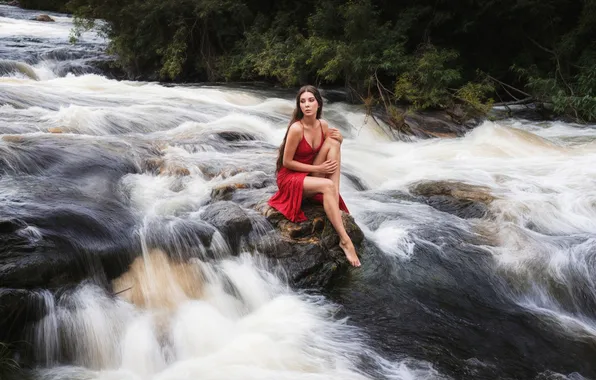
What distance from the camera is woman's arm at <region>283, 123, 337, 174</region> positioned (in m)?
4.60

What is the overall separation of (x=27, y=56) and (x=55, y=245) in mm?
11845

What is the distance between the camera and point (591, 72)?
10883mm

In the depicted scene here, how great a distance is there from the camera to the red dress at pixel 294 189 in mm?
4582

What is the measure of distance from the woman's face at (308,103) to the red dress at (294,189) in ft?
0.83

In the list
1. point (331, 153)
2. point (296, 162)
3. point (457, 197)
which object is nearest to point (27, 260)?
point (296, 162)

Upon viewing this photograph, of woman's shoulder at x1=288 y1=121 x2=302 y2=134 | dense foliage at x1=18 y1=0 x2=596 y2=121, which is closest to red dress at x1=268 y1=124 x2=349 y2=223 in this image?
woman's shoulder at x1=288 y1=121 x2=302 y2=134

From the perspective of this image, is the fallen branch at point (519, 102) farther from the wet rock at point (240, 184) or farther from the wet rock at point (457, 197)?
the wet rock at point (240, 184)

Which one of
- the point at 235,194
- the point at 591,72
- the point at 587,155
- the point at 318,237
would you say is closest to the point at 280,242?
the point at 318,237

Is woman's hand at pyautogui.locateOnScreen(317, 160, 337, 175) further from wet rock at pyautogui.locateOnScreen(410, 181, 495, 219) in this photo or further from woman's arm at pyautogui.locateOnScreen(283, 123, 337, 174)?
wet rock at pyautogui.locateOnScreen(410, 181, 495, 219)

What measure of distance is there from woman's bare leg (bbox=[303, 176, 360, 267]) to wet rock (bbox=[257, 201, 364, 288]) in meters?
0.07

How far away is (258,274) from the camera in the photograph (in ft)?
14.1

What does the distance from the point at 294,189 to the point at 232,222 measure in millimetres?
635

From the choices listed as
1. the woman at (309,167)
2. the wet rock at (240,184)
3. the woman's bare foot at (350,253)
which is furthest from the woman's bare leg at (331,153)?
the wet rock at (240,184)

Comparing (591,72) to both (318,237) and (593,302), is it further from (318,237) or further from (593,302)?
(318,237)
